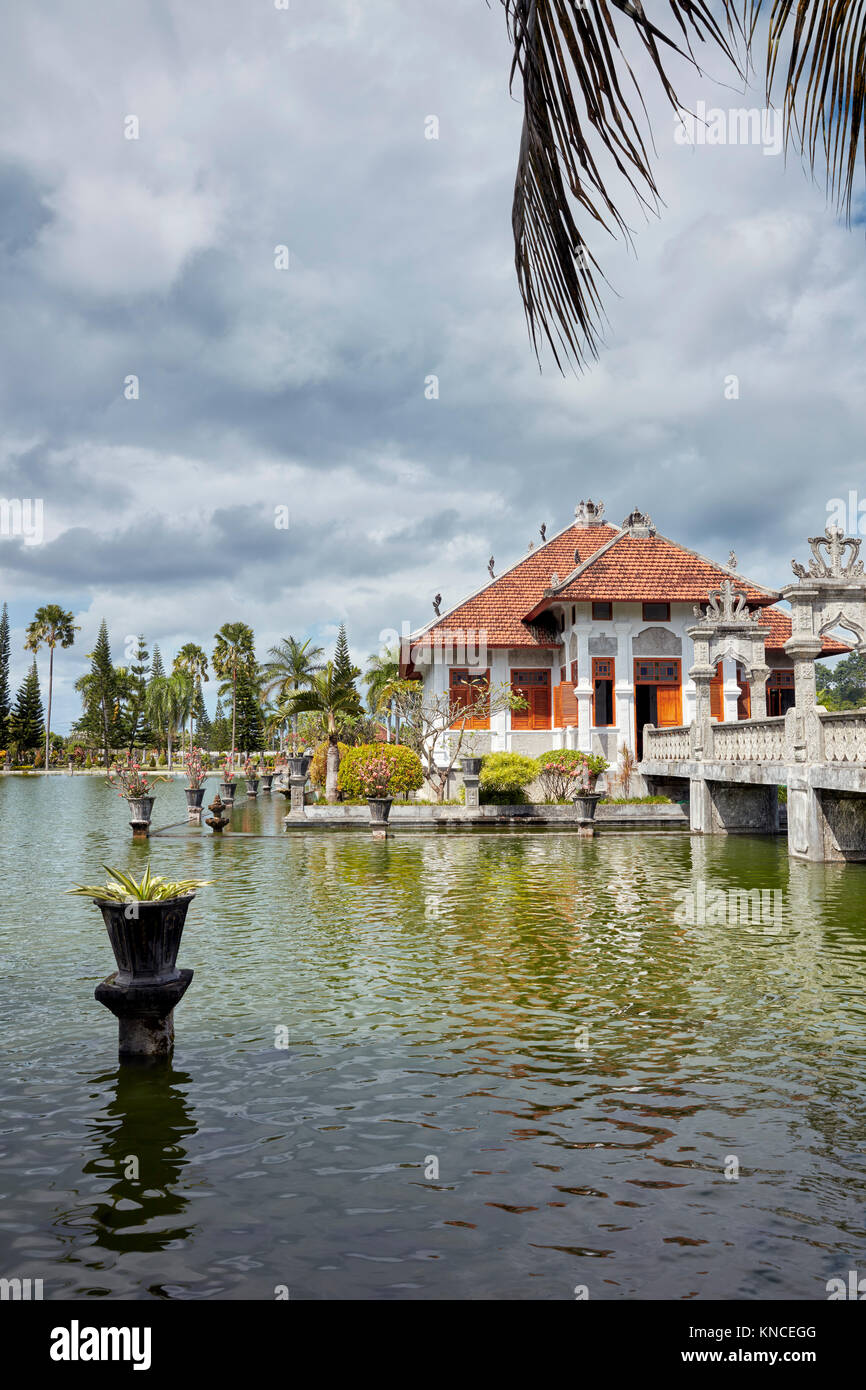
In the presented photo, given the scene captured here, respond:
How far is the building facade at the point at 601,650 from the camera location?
2920cm

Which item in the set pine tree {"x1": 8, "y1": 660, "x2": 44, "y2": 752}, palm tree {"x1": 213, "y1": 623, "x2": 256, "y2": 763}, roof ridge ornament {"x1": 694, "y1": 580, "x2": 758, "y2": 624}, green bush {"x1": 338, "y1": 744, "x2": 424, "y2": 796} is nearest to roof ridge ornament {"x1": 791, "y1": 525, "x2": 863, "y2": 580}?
roof ridge ornament {"x1": 694, "y1": 580, "x2": 758, "y2": 624}

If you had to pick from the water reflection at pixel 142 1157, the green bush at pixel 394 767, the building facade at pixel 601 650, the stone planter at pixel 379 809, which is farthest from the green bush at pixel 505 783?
the water reflection at pixel 142 1157

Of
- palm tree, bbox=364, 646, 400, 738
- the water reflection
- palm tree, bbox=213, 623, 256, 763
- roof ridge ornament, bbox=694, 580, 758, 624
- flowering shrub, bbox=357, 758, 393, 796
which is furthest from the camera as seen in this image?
palm tree, bbox=213, 623, 256, 763

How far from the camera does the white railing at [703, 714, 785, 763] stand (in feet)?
63.1

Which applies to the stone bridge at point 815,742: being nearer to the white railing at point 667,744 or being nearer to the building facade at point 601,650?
the white railing at point 667,744

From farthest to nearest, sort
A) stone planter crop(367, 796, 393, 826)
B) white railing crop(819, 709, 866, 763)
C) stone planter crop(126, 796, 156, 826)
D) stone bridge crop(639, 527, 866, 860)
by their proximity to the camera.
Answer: stone planter crop(126, 796, 156, 826) < stone planter crop(367, 796, 393, 826) < stone bridge crop(639, 527, 866, 860) < white railing crop(819, 709, 866, 763)

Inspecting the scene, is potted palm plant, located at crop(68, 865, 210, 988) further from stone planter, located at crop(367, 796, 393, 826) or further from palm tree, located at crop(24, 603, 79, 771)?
palm tree, located at crop(24, 603, 79, 771)

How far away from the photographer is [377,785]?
85.4ft

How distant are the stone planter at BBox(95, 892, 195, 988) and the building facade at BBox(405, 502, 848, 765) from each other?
75.6 feet

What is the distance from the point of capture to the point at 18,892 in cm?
1392

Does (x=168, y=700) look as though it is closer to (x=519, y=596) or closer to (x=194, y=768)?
(x=194, y=768)

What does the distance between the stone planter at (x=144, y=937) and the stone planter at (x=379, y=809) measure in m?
15.9

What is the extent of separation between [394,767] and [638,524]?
11894mm

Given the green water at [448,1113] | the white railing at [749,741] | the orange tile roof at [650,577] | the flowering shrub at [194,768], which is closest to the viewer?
the green water at [448,1113]
